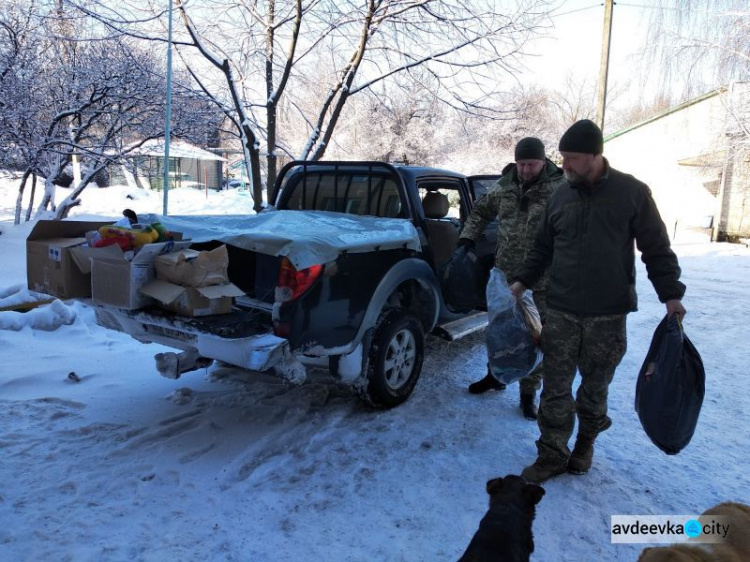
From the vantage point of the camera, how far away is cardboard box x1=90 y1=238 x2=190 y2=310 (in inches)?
130

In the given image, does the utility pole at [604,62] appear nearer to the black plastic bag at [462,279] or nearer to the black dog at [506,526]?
the black plastic bag at [462,279]

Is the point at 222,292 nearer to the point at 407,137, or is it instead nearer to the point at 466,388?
the point at 466,388

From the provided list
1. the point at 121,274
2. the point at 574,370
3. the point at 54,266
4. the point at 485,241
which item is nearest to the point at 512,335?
the point at 574,370

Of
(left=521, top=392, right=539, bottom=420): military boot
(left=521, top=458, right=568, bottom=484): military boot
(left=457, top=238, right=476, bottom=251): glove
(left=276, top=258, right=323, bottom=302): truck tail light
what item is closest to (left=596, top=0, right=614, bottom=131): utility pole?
(left=457, top=238, right=476, bottom=251): glove

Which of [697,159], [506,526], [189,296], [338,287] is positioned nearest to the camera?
[506,526]

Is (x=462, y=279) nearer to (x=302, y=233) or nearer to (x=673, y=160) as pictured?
(x=302, y=233)

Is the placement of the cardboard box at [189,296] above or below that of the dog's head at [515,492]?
above

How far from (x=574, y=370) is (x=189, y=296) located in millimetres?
2299

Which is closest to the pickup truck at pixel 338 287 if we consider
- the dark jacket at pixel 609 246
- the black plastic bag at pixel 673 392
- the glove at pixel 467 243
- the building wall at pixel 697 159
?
the glove at pixel 467 243

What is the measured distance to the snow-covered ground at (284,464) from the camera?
265 centimetres

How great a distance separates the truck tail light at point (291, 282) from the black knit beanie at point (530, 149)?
170 cm

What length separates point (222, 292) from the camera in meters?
3.37

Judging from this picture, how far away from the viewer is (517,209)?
13.3ft

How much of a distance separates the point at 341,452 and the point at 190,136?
10049mm
